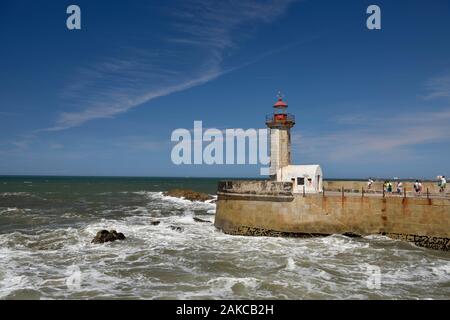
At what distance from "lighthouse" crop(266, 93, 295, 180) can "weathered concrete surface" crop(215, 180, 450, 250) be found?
412cm

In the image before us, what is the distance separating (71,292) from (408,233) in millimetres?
14356

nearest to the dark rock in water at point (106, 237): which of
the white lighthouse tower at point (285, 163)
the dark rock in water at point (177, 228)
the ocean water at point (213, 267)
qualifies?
the ocean water at point (213, 267)

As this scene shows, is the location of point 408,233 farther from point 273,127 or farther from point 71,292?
point 71,292

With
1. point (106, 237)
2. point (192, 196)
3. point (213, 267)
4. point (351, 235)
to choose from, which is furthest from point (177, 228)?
point (192, 196)

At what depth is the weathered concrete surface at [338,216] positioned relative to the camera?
53.6 ft

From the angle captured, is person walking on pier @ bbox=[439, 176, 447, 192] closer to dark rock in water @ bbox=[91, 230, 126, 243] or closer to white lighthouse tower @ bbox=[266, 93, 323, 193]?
white lighthouse tower @ bbox=[266, 93, 323, 193]

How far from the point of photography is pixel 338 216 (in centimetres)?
1811

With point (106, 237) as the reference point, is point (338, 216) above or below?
above

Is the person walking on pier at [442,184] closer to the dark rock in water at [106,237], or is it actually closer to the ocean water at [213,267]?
the ocean water at [213,267]

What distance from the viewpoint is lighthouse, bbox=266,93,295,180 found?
75.9 feet

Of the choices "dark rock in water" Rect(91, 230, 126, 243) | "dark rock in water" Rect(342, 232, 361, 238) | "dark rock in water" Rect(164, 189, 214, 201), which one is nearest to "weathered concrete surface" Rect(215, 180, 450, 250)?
"dark rock in water" Rect(342, 232, 361, 238)

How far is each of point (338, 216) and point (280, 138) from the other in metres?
7.29

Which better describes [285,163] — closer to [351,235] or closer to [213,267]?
[351,235]

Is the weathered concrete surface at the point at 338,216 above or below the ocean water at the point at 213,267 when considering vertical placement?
above
